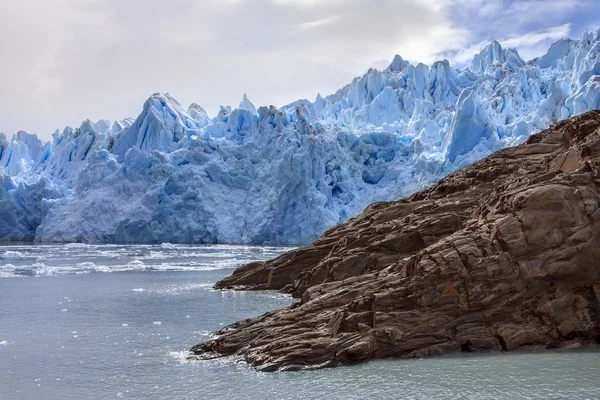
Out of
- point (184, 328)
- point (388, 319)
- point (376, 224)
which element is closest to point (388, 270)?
point (388, 319)

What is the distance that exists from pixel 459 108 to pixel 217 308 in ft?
136

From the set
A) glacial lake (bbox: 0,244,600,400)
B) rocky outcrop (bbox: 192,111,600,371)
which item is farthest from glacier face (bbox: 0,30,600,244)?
Result: rocky outcrop (bbox: 192,111,600,371)

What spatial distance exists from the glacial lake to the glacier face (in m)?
34.5

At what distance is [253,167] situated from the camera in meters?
63.9

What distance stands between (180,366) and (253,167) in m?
50.8

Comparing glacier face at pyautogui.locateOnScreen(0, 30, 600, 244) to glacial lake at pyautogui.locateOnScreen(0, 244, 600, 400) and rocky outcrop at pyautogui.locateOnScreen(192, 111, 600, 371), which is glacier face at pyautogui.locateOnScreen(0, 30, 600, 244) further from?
rocky outcrop at pyautogui.locateOnScreen(192, 111, 600, 371)

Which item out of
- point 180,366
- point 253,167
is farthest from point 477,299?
point 253,167

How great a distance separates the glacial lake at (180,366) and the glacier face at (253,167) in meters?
34.5

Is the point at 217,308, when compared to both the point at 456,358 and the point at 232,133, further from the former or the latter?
the point at 232,133

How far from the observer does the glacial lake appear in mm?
11185

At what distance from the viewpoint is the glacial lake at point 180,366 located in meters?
11.2

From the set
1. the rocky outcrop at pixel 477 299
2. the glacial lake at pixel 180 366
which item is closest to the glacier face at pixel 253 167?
the glacial lake at pixel 180 366

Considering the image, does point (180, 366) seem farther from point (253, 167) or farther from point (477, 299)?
point (253, 167)

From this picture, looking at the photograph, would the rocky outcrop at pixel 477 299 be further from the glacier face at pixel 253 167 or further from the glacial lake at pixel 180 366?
the glacier face at pixel 253 167
